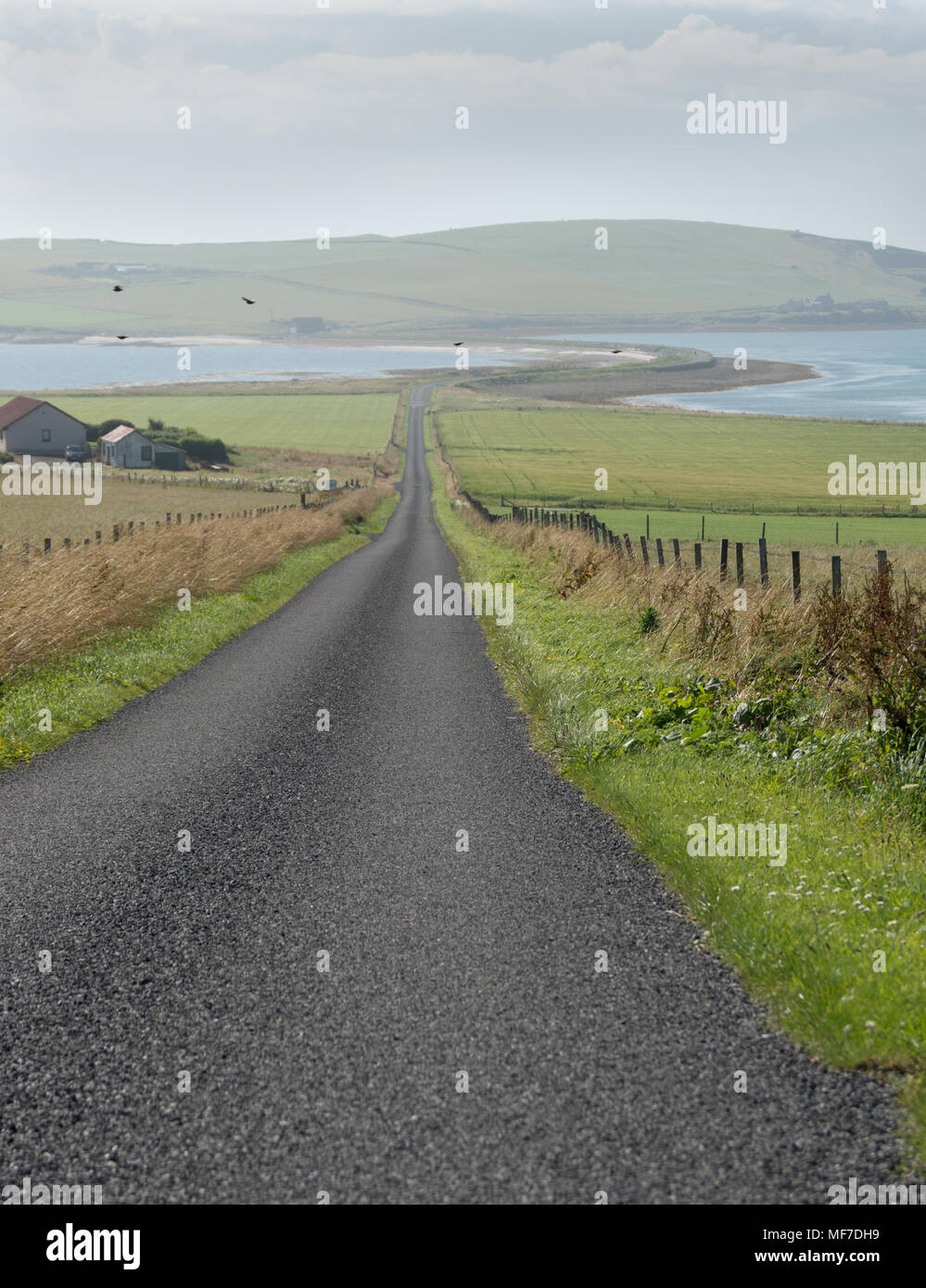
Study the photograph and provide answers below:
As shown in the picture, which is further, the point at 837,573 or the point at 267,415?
the point at 267,415

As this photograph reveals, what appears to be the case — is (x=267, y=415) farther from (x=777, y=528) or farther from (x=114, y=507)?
(x=777, y=528)

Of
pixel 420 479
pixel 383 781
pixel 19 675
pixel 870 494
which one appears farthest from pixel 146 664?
pixel 420 479

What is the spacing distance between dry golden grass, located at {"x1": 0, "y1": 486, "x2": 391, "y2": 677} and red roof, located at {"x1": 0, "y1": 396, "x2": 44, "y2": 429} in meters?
76.3

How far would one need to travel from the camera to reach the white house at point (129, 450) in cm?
10119

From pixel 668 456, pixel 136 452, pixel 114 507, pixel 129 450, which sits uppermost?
pixel 129 450

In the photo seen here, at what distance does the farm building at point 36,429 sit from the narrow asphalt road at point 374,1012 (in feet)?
331

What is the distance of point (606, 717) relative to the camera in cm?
1092

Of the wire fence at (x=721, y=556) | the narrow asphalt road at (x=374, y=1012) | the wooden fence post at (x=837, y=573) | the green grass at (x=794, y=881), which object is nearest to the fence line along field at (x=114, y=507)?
the wire fence at (x=721, y=556)

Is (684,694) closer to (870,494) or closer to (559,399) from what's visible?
(870,494)

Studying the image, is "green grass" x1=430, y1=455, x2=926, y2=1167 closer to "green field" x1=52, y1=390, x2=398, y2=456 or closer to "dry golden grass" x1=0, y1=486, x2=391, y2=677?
"dry golden grass" x1=0, y1=486, x2=391, y2=677

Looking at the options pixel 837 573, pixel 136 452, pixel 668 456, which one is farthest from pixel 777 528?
pixel 136 452

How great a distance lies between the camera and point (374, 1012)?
202 inches

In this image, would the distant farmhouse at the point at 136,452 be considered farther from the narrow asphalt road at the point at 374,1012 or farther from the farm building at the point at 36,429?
the narrow asphalt road at the point at 374,1012

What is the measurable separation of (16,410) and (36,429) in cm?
309
